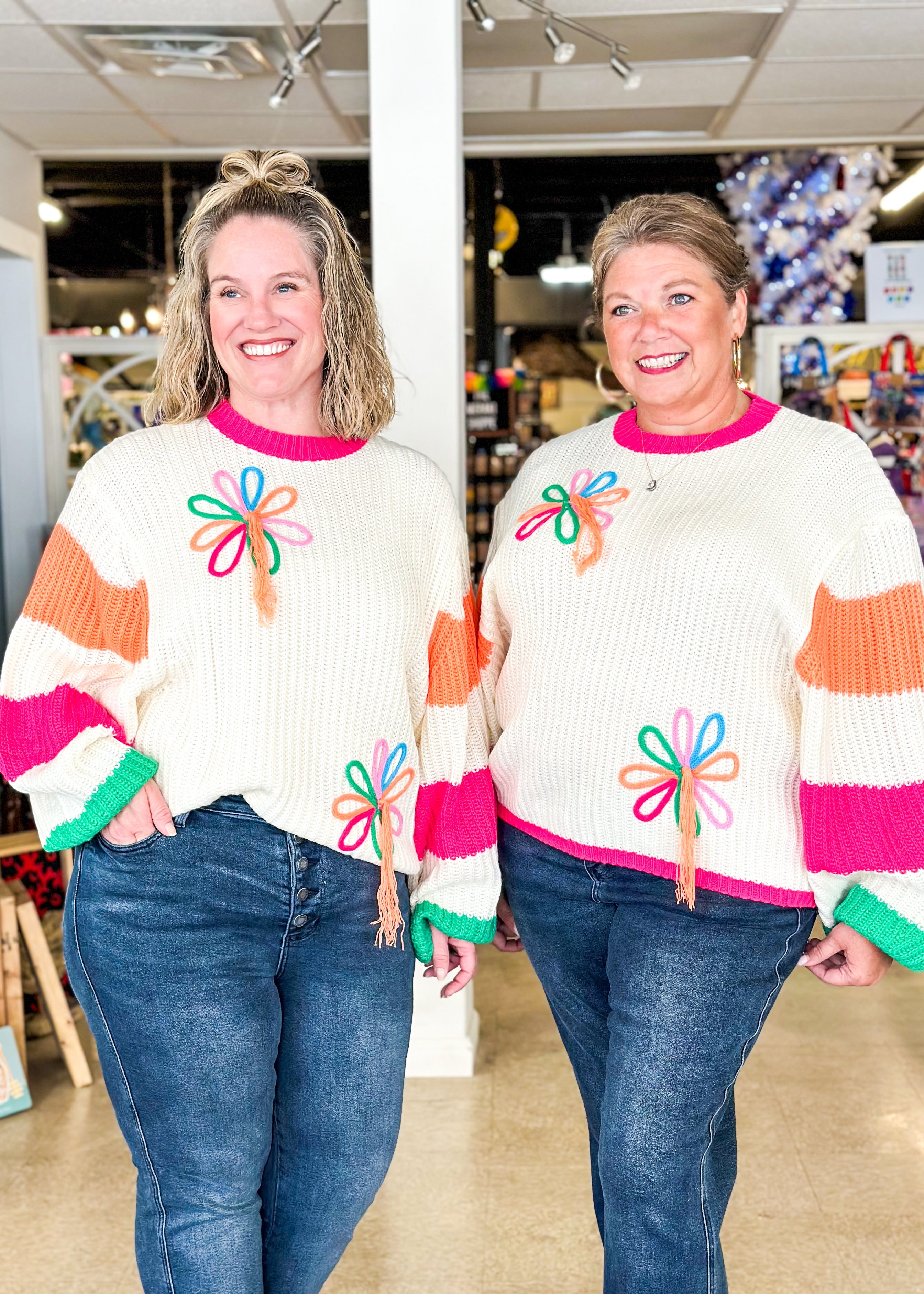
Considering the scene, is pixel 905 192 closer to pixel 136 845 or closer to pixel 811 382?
pixel 811 382

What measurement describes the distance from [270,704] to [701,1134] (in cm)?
80

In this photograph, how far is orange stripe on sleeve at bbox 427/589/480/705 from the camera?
1.85 m

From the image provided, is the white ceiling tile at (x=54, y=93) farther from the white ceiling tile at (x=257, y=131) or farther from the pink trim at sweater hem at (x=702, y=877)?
the pink trim at sweater hem at (x=702, y=877)

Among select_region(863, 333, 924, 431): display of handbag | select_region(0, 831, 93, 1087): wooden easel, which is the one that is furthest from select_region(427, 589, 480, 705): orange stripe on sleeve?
select_region(863, 333, 924, 431): display of handbag

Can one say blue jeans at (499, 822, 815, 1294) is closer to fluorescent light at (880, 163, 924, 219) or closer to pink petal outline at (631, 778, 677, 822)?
pink petal outline at (631, 778, 677, 822)

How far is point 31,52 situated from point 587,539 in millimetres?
3717

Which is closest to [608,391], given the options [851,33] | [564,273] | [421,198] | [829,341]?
[421,198]

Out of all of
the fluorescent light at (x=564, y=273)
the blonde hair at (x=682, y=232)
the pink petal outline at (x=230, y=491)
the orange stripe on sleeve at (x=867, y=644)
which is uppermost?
the fluorescent light at (x=564, y=273)

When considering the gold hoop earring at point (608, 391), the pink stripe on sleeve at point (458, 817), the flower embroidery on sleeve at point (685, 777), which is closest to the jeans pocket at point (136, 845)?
the pink stripe on sleeve at point (458, 817)

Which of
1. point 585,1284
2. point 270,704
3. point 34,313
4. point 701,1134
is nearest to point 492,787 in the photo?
point 270,704

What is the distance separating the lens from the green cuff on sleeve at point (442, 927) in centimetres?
185

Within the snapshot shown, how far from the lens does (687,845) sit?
168 centimetres

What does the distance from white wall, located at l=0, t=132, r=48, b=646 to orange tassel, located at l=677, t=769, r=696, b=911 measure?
486cm

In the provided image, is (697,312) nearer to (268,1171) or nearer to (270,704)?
(270,704)
